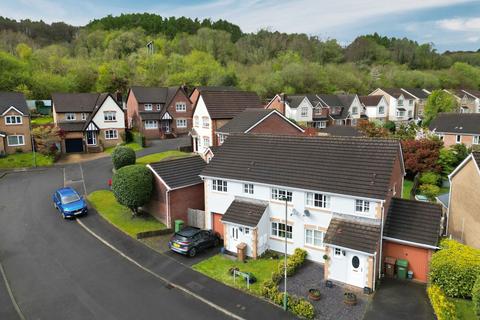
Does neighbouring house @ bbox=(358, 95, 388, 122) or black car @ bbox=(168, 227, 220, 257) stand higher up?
neighbouring house @ bbox=(358, 95, 388, 122)

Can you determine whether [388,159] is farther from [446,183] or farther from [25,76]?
[25,76]

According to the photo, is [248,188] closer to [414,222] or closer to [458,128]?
[414,222]

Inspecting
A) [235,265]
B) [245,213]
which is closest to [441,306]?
[235,265]

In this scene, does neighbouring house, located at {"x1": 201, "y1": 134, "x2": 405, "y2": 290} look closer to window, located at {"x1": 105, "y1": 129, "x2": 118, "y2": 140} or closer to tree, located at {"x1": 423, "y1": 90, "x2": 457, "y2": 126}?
window, located at {"x1": 105, "y1": 129, "x2": 118, "y2": 140}

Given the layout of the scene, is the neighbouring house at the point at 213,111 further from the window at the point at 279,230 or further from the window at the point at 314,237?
the window at the point at 314,237

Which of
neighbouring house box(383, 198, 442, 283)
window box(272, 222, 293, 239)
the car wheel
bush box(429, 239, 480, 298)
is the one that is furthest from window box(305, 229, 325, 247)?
Answer: the car wheel

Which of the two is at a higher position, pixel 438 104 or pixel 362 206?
pixel 438 104

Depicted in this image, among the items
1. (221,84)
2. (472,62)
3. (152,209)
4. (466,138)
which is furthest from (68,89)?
(472,62)
